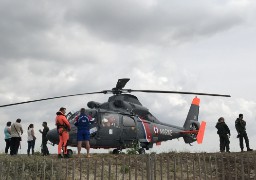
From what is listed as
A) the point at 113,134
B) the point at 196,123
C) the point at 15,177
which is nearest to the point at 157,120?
the point at 113,134

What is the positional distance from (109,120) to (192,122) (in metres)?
11.4

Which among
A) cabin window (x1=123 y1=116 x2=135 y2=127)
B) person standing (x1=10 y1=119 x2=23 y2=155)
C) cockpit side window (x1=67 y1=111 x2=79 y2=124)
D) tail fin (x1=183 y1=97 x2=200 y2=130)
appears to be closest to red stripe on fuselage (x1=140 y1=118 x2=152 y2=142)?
cabin window (x1=123 y1=116 x2=135 y2=127)

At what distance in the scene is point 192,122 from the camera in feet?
93.6

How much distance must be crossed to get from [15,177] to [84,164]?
128 inches

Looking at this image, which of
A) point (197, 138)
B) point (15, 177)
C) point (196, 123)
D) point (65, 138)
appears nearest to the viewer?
point (15, 177)

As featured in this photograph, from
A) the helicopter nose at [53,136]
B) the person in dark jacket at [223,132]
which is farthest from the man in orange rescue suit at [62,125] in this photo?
the person in dark jacket at [223,132]

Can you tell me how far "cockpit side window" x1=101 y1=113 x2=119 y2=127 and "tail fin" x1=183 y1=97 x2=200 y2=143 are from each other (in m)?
7.49

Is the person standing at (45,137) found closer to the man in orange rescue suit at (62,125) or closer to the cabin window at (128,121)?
the cabin window at (128,121)

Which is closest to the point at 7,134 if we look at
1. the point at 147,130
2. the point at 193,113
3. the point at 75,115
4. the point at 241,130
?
the point at 75,115

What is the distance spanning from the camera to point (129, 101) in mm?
20344

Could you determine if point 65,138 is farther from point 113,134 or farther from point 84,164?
point 113,134

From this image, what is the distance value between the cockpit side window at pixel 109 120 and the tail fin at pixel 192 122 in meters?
7.49

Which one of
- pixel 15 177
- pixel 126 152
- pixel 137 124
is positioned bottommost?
pixel 15 177

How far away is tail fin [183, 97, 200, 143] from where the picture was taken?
84.5 feet
